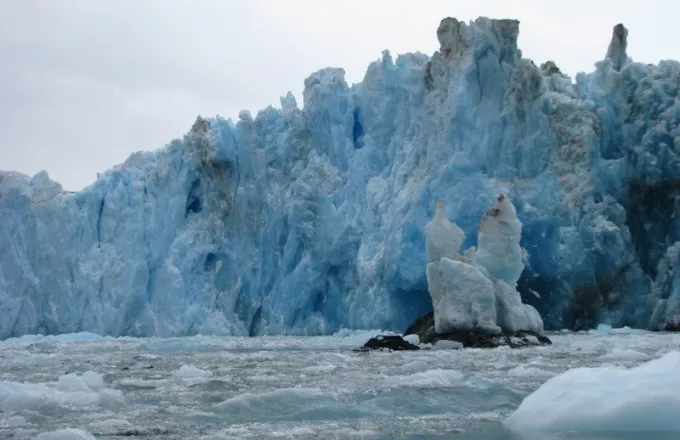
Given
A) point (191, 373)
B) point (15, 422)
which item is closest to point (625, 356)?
point (191, 373)

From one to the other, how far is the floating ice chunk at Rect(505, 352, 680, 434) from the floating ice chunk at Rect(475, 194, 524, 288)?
43.5ft

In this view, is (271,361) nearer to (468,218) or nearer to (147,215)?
(468,218)

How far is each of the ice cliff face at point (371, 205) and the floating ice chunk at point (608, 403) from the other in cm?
1770

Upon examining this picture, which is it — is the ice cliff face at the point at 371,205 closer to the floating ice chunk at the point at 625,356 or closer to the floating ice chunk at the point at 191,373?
the floating ice chunk at the point at 625,356

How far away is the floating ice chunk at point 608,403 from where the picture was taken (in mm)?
6883

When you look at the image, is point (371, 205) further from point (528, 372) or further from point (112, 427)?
point (112, 427)

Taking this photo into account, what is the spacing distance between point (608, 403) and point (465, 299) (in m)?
12.9

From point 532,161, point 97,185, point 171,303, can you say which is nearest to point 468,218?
point 532,161

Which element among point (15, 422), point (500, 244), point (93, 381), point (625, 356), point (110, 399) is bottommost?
point (15, 422)

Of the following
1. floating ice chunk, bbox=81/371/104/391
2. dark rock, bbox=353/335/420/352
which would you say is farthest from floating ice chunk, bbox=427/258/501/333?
floating ice chunk, bbox=81/371/104/391

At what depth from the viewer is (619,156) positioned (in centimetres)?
2705

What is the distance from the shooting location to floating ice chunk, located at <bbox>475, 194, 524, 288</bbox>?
2086 cm

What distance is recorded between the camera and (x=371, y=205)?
27.6 metres

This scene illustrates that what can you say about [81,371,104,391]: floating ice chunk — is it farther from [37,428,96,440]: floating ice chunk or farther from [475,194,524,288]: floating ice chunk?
[475,194,524,288]: floating ice chunk
